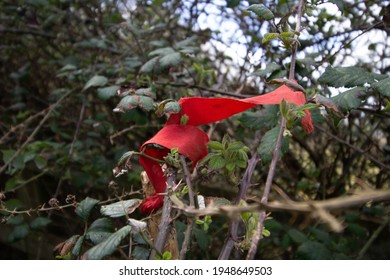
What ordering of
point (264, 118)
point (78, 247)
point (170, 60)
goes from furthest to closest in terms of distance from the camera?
point (170, 60) → point (264, 118) → point (78, 247)

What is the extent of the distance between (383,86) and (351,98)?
0.06 meters

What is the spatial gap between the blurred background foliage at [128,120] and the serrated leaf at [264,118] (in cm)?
43

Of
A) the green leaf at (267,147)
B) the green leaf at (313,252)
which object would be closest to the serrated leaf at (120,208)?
the green leaf at (267,147)

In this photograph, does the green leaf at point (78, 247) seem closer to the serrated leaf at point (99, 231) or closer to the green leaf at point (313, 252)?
the serrated leaf at point (99, 231)

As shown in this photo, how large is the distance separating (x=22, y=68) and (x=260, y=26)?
115cm

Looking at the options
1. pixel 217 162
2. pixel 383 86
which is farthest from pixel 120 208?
pixel 383 86

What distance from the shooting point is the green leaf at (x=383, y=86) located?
880mm

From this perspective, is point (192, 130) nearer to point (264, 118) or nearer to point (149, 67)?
point (264, 118)

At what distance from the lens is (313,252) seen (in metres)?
1.43

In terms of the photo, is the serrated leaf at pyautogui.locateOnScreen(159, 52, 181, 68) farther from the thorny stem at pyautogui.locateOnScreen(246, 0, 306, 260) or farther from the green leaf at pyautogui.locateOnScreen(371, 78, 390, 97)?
the green leaf at pyautogui.locateOnScreen(371, 78, 390, 97)

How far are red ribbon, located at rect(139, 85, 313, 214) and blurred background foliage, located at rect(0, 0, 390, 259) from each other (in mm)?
649

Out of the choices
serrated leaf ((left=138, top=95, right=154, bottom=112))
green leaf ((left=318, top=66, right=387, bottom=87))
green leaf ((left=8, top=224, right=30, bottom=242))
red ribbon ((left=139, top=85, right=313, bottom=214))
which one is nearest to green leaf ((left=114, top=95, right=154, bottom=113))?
serrated leaf ((left=138, top=95, right=154, bottom=112))

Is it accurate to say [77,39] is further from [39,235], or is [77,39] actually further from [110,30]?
[39,235]

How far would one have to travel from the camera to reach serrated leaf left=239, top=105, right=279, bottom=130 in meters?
1.10
